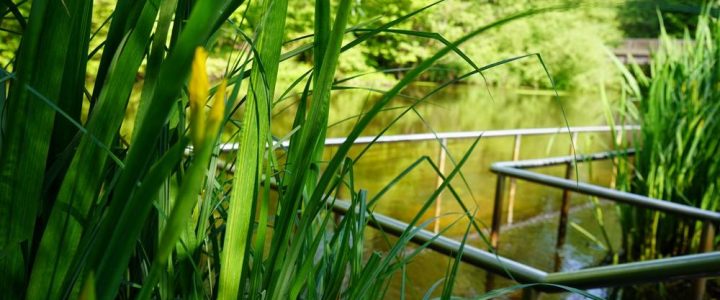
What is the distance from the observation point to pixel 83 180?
0.37m

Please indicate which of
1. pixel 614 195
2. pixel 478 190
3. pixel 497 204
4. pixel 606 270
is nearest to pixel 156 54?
pixel 606 270

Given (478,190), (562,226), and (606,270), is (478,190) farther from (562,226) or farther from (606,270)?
(606,270)

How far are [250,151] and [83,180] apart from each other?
0.34 ft

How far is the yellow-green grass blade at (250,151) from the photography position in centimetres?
42

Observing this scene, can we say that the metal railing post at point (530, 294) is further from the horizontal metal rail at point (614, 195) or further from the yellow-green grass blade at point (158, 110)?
the yellow-green grass blade at point (158, 110)

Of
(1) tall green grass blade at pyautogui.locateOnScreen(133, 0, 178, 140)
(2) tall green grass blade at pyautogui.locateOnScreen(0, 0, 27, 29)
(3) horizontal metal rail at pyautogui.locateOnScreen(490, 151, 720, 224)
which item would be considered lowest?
(3) horizontal metal rail at pyautogui.locateOnScreen(490, 151, 720, 224)

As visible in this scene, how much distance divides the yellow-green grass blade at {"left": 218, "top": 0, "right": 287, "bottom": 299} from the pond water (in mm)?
125

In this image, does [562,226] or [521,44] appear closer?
[562,226]

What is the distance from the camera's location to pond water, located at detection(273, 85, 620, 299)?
3.13 m

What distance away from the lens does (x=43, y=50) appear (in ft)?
1.22

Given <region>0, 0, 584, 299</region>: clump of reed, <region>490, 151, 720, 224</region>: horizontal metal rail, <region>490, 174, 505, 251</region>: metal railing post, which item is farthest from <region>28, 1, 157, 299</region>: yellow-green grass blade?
<region>490, 174, 505, 251</region>: metal railing post

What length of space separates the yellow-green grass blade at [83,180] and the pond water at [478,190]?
0.22 m

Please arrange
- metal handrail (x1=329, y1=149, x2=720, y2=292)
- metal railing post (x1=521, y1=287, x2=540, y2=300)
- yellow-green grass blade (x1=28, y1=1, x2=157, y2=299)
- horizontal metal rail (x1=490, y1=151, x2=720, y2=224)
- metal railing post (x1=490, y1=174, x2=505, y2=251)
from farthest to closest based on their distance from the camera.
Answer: metal railing post (x1=490, y1=174, x2=505, y2=251) < horizontal metal rail (x1=490, y1=151, x2=720, y2=224) < metal railing post (x1=521, y1=287, x2=540, y2=300) < metal handrail (x1=329, y1=149, x2=720, y2=292) < yellow-green grass blade (x1=28, y1=1, x2=157, y2=299)

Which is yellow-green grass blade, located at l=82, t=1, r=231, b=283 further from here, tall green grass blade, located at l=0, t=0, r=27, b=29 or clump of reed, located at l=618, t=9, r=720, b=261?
clump of reed, located at l=618, t=9, r=720, b=261
